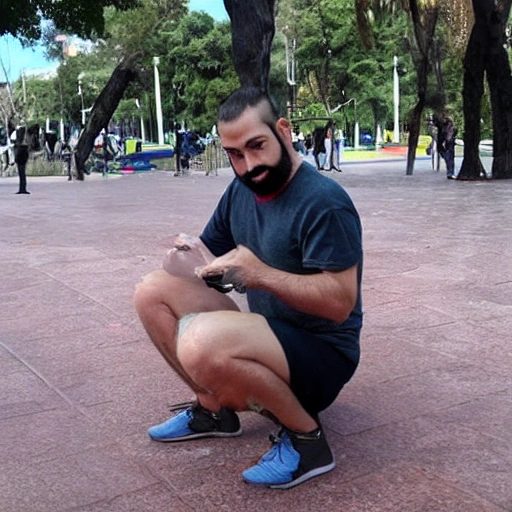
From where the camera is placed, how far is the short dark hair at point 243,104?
2.71m

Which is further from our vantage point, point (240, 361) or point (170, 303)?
point (170, 303)

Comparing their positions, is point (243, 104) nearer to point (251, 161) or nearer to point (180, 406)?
point (251, 161)

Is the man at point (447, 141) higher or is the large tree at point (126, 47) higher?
the large tree at point (126, 47)

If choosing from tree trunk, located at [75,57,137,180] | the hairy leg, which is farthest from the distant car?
the hairy leg

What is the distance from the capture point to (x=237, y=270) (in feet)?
8.34

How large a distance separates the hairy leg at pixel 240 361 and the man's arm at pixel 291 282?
15cm

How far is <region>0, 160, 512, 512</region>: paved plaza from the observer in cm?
270

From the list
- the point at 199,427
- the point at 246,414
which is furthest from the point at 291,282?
the point at 246,414

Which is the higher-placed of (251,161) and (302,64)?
A: (302,64)

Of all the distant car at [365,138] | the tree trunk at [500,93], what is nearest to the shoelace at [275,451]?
the tree trunk at [500,93]

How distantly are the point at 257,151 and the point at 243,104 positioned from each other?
0.16 meters

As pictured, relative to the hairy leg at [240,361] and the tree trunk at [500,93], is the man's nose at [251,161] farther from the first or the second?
the tree trunk at [500,93]

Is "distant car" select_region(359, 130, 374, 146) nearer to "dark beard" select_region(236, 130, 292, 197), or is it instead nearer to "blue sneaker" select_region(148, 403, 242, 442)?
"blue sneaker" select_region(148, 403, 242, 442)

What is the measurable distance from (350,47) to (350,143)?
1394cm
